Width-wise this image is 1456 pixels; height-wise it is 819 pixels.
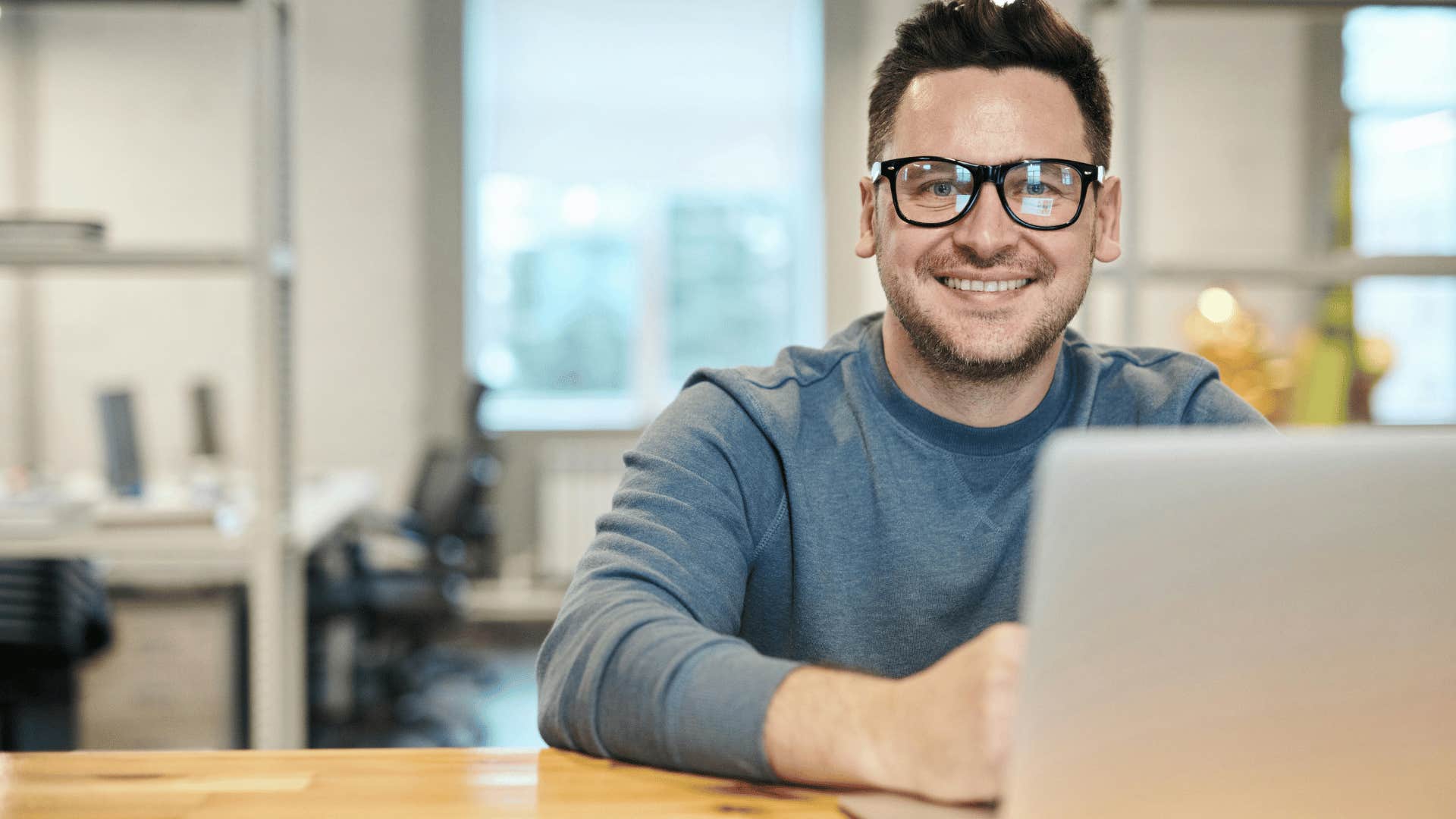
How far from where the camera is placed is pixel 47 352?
191 inches

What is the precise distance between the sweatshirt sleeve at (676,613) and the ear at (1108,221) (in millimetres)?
423

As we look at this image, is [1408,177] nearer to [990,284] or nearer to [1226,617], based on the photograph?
[990,284]

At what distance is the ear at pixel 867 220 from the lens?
1239mm

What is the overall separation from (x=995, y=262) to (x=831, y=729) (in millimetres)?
553

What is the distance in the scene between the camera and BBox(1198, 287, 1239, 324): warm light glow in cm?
231

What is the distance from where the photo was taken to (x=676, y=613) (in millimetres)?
888

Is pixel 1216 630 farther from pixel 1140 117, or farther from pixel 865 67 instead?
pixel 865 67

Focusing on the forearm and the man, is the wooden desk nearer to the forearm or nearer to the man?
the forearm

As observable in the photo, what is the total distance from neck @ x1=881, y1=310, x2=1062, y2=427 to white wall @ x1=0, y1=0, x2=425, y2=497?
422cm

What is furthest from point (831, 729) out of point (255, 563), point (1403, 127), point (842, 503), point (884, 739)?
point (1403, 127)

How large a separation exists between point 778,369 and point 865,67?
406cm

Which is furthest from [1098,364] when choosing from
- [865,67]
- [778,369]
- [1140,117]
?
[865,67]

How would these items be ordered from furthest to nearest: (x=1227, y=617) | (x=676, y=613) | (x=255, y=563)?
1. (x=255, y=563)
2. (x=676, y=613)
3. (x=1227, y=617)

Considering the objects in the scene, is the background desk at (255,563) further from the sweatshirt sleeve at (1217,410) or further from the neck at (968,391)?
the sweatshirt sleeve at (1217,410)
